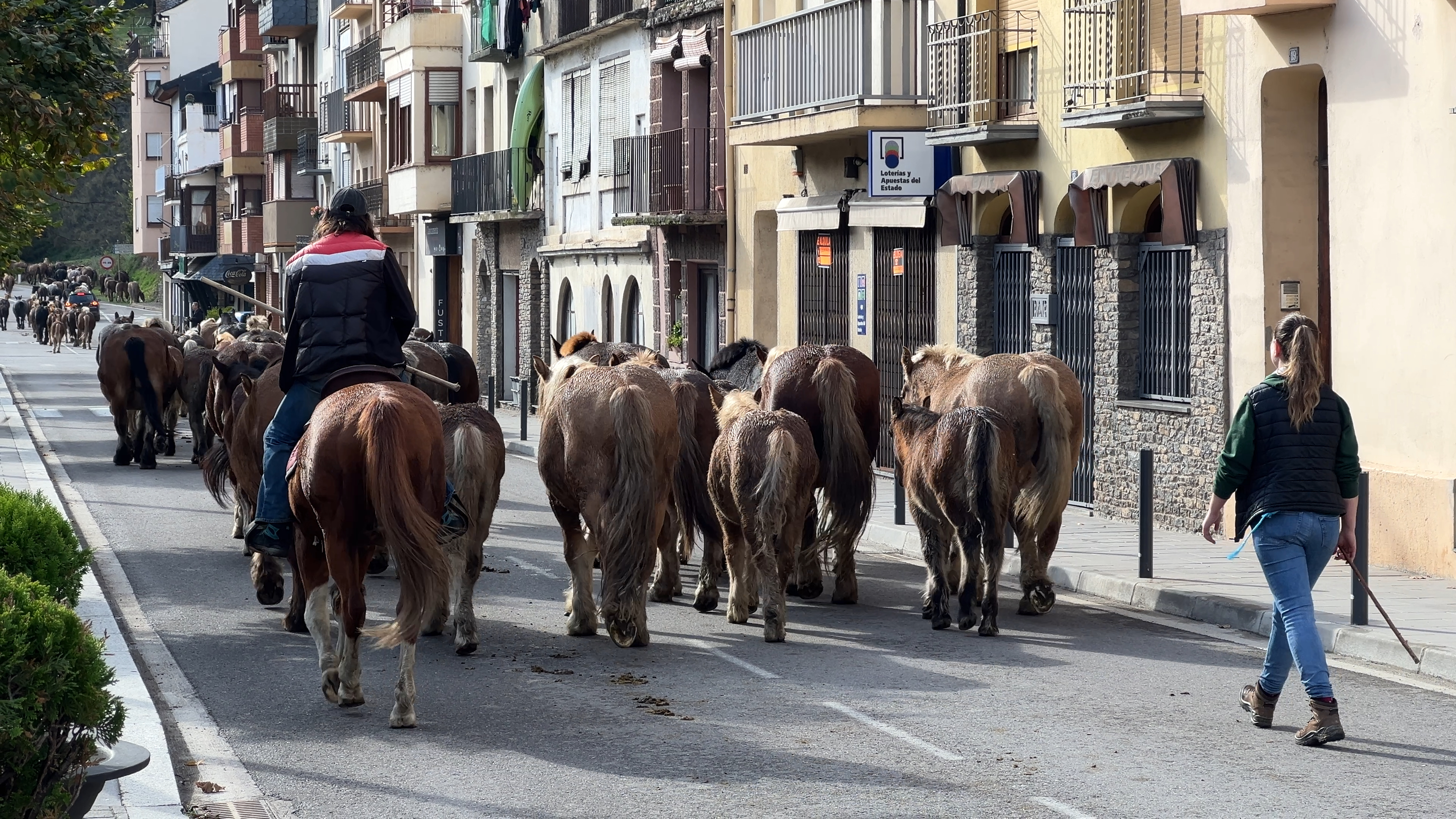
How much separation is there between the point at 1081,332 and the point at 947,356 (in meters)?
6.55

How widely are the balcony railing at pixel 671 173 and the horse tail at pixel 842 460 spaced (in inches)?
678

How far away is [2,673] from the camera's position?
586 cm

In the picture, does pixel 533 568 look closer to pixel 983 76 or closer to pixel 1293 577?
pixel 1293 577

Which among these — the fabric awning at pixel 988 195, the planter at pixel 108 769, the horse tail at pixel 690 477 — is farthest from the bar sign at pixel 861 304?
the planter at pixel 108 769

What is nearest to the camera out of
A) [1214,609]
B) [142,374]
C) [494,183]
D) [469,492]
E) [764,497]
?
[469,492]

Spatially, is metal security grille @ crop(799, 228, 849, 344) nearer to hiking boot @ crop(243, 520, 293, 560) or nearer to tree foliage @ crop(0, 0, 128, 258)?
tree foliage @ crop(0, 0, 128, 258)

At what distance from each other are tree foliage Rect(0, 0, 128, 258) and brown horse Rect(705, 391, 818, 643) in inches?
190

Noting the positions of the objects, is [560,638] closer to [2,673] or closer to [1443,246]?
[2,673]

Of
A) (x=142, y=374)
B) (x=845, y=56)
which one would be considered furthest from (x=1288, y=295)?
(x=142, y=374)

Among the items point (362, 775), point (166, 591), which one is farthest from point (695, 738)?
point (166, 591)

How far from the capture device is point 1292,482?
8789 mm

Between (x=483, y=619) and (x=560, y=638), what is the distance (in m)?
0.94

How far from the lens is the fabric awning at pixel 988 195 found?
20.7 meters

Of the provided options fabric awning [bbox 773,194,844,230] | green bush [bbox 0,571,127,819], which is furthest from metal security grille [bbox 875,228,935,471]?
green bush [bbox 0,571,127,819]
